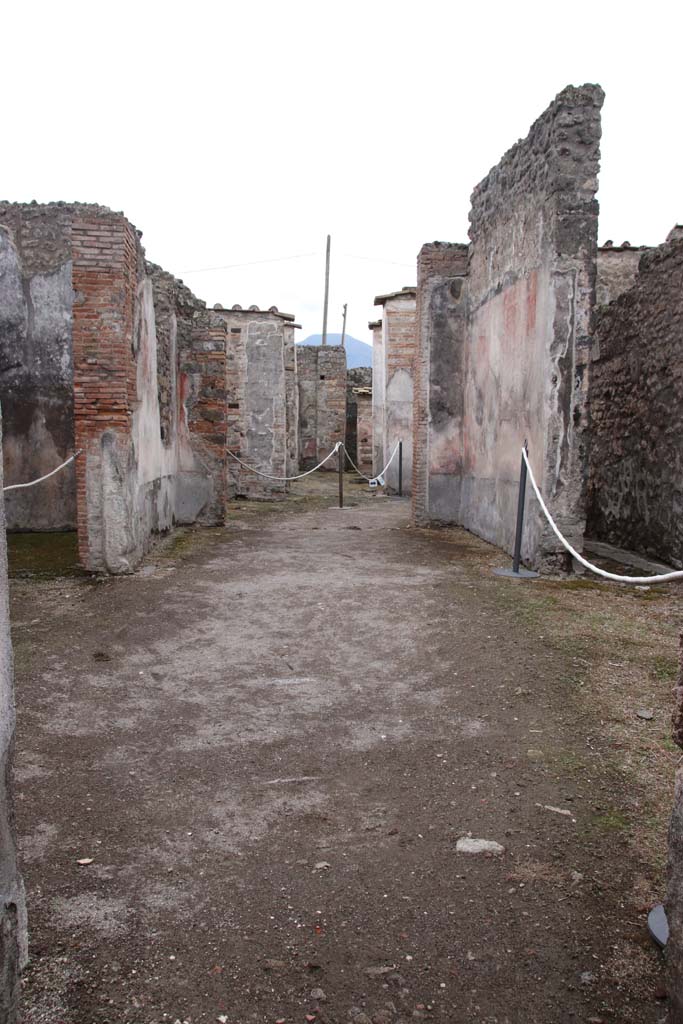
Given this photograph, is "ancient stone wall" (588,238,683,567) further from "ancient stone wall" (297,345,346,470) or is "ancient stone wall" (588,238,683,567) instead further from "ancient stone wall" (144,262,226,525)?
"ancient stone wall" (297,345,346,470)

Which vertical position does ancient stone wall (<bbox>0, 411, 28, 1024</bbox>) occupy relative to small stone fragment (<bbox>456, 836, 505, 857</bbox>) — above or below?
above

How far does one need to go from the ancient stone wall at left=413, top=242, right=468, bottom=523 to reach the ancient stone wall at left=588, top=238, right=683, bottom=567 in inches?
72.7

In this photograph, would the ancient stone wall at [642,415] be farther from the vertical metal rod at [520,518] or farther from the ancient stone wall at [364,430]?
the ancient stone wall at [364,430]

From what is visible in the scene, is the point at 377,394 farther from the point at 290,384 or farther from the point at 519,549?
the point at 519,549

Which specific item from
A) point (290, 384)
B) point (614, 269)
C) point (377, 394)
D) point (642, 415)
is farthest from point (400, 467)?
point (642, 415)

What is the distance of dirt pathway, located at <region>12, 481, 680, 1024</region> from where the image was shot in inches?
80.6

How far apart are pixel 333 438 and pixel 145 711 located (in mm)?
19966

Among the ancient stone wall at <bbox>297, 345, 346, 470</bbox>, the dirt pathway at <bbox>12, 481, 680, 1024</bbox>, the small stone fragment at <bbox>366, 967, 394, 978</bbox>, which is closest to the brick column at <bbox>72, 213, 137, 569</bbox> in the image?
the dirt pathway at <bbox>12, 481, 680, 1024</bbox>

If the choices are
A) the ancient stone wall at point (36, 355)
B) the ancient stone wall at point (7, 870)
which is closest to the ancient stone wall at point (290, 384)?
the ancient stone wall at point (36, 355)

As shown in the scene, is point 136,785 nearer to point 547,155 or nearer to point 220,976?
point 220,976

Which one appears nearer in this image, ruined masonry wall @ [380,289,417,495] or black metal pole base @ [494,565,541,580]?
black metal pole base @ [494,565,541,580]

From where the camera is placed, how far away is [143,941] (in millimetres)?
2193

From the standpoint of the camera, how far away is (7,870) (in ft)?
5.56

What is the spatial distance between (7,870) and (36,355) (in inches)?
334
